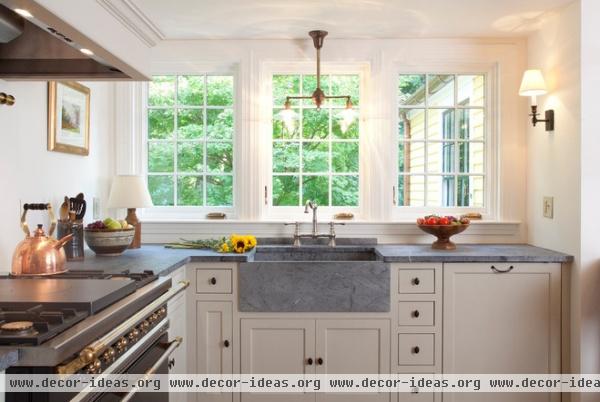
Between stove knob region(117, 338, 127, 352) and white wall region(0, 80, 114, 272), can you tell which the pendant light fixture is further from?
stove knob region(117, 338, 127, 352)

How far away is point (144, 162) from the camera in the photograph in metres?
3.41

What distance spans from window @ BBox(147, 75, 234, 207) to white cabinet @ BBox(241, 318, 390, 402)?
3.48ft

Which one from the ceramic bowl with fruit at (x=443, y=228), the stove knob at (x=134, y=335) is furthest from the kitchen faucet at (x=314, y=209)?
the stove knob at (x=134, y=335)

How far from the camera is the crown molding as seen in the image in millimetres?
1723

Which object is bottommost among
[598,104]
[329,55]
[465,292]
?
[465,292]

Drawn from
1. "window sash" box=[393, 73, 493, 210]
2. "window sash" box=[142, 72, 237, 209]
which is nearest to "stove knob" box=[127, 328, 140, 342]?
"window sash" box=[142, 72, 237, 209]

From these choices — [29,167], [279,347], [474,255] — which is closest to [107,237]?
[29,167]

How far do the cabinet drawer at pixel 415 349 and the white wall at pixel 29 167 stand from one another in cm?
197

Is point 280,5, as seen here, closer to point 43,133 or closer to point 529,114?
point 43,133

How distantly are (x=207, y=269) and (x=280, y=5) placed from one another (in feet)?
4.92

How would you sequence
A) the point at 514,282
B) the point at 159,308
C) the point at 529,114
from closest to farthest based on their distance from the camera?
the point at 159,308 → the point at 514,282 → the point at 529,114

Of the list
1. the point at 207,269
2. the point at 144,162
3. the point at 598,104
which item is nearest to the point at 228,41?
the point at 144,162

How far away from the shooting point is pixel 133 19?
1.89 m

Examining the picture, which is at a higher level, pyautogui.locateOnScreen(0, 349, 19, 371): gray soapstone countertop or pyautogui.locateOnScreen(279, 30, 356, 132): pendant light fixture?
pyautogui.locateOnScreen(279, 30, 356, 132): pendant light fixture
